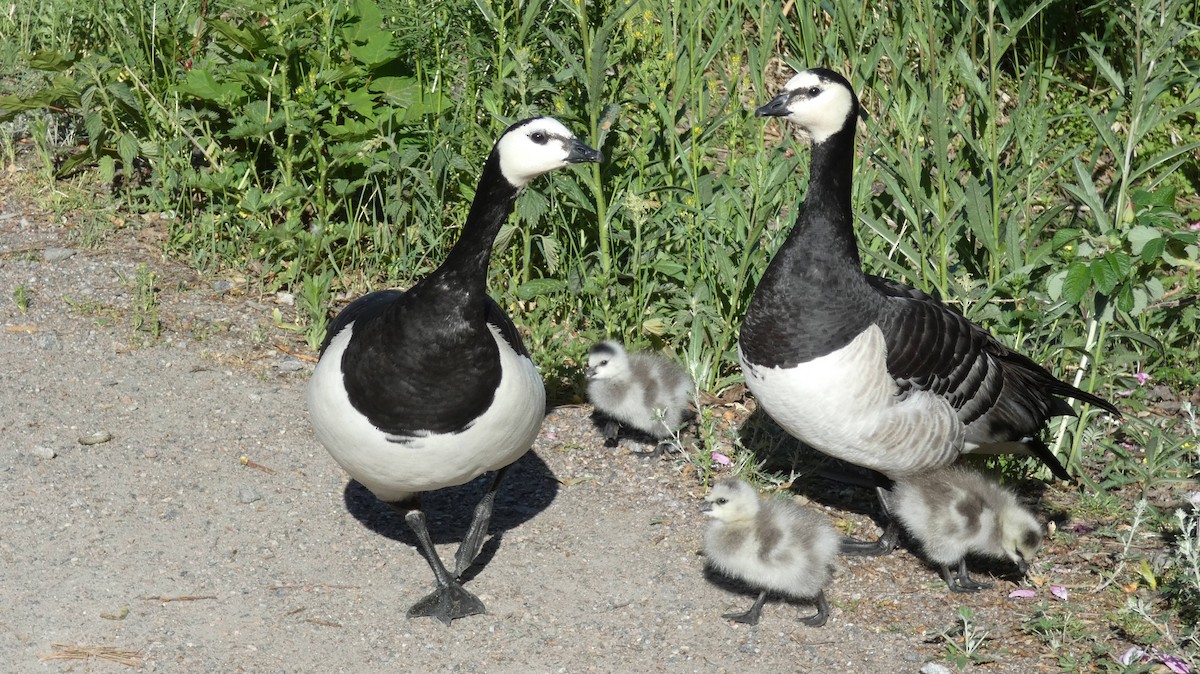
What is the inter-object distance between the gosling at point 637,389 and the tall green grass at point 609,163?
17.9 inches

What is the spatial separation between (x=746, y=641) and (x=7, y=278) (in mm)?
4876

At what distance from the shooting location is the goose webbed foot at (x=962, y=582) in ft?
17.8

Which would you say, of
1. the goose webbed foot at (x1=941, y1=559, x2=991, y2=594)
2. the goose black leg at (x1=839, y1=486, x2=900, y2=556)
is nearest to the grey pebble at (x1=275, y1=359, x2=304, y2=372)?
the goose black leg at (x1=839, y1=486, x2=900, y2=556)

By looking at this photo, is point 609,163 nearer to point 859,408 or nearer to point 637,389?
point 637,389

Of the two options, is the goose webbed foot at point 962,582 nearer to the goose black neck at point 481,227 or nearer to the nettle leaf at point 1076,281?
the nettle leaf at point 1076,281

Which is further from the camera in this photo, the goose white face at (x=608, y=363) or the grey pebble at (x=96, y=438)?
the goose white face at (x=608, y=363)

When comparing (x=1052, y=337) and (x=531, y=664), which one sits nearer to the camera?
(x=531, y=664)

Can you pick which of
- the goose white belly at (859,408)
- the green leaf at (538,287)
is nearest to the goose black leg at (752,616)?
the goose white belly at (859,408)

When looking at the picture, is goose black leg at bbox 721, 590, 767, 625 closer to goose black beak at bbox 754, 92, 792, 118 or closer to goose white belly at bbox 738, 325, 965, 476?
goose white belly at bbox 738, 325, 965, 476

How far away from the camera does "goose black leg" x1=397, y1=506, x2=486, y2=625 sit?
5.03 metres

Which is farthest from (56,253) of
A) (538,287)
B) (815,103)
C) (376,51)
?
(815,103)

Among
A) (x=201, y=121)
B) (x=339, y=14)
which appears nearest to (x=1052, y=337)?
(x=339, y=14)

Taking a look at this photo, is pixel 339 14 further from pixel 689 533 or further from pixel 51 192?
pixel 689 533

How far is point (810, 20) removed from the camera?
7449 millimetres
